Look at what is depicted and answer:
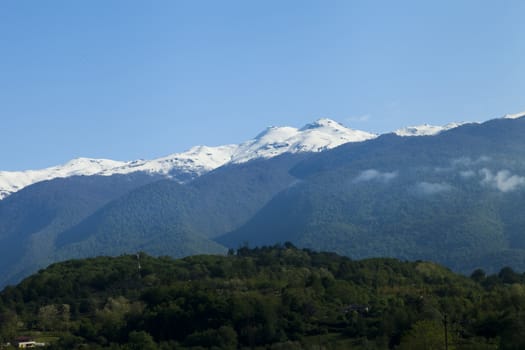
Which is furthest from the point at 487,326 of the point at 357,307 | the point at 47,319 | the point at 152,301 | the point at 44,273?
the point at 44,273

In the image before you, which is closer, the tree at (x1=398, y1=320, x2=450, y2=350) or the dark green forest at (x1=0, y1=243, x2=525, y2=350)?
the tree at (x1=398, y1=320, x2=450, y2=350)

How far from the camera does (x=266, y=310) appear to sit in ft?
480

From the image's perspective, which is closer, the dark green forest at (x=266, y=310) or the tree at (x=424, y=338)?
the tree at (x=424, y=338)

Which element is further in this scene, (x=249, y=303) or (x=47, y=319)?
(x=47, y=319)

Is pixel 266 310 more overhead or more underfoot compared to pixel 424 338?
→ more overhead

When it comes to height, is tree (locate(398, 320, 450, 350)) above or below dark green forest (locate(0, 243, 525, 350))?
below

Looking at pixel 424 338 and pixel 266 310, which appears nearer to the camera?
pixel 424 338

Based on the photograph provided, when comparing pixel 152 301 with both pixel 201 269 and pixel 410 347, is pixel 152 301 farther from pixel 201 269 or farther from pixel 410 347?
pixel 410 347

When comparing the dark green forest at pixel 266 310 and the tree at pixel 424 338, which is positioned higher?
the dark green forest at pixel 266 310

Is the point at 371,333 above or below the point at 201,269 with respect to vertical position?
below

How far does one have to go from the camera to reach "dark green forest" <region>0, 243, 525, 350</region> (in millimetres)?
126312

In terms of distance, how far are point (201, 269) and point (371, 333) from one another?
72157mm

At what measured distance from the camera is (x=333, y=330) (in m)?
142

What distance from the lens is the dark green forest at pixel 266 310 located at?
126312mm
